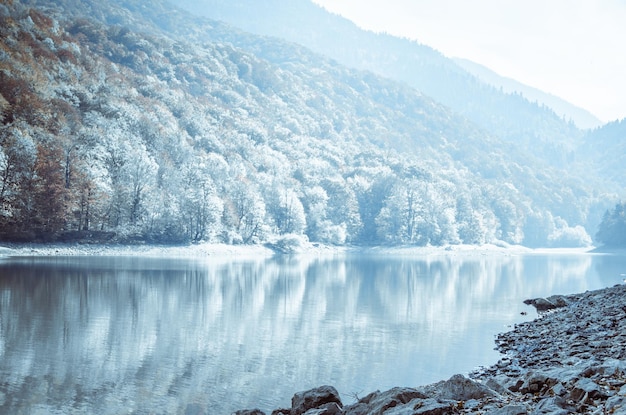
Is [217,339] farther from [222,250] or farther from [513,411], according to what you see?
[222,250]

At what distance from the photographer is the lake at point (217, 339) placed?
1650 cm

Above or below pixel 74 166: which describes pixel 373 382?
below

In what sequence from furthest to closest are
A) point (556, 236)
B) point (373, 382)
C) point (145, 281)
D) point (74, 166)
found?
1. point (556, 236)
2. point (74, 166)
3. point (145, 281)
4. point (373, 382)

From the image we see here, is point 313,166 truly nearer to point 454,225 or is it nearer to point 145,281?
point 454,225

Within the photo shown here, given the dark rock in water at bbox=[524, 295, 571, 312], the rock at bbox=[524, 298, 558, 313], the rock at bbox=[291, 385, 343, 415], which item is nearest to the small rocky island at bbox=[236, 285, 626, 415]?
the rock at bbox=[291, 385, 343, 415]

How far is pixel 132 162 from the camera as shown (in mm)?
91188

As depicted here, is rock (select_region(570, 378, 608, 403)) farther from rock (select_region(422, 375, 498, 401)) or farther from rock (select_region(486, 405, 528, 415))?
rock (select_region(422, 375, 498, 401))

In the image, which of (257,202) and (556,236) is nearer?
(257,202)

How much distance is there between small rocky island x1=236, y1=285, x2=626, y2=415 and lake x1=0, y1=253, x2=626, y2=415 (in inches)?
95.8

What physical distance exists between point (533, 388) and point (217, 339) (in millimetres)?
15208

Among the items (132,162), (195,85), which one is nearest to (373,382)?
(132,162)

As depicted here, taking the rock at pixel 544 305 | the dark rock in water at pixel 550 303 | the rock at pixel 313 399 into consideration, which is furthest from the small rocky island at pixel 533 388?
the rock at pixel 544 305

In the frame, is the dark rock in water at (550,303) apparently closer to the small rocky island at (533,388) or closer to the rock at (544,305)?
the rock at (544,305)

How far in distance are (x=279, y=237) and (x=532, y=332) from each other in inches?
3475
